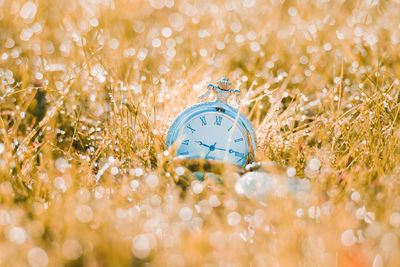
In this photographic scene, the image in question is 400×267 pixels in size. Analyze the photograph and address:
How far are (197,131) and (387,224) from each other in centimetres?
101

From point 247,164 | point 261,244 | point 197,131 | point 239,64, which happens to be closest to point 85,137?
point 197,131

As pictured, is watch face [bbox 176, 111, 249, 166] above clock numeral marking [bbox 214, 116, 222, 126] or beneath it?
beneath

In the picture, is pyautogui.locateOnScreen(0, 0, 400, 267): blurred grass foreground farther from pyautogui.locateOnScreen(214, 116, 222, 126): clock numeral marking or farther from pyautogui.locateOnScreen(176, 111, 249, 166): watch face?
pyautogui.locateOnScreen(214, 116, 222, 126): clock numeral marking

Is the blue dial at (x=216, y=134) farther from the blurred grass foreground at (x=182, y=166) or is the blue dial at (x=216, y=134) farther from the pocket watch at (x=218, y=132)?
the blurred grass foreground at (x=182, y=166)

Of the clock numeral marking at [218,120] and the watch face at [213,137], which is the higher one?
the clock numeral marking at [218,120]

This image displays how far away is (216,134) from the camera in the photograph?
2115mm

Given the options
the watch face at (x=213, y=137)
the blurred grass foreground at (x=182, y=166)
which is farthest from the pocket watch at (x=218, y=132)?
the blurred grass foreground at (x=182, y=166)

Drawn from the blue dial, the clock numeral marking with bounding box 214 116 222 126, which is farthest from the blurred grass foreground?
the clock numeral marking with bounding box 214 116 222 126

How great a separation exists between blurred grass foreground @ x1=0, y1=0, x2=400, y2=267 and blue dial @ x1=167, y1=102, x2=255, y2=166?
156 millimetres

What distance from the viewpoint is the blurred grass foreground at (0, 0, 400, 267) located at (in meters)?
1.36

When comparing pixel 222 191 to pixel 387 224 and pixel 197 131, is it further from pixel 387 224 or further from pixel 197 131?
pixel 387 224

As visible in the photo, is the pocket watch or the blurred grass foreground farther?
the pocket watch

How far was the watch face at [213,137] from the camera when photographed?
2100 millimetres

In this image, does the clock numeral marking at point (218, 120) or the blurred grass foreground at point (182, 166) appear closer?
the blurred grass foreground at point (182, 166)
